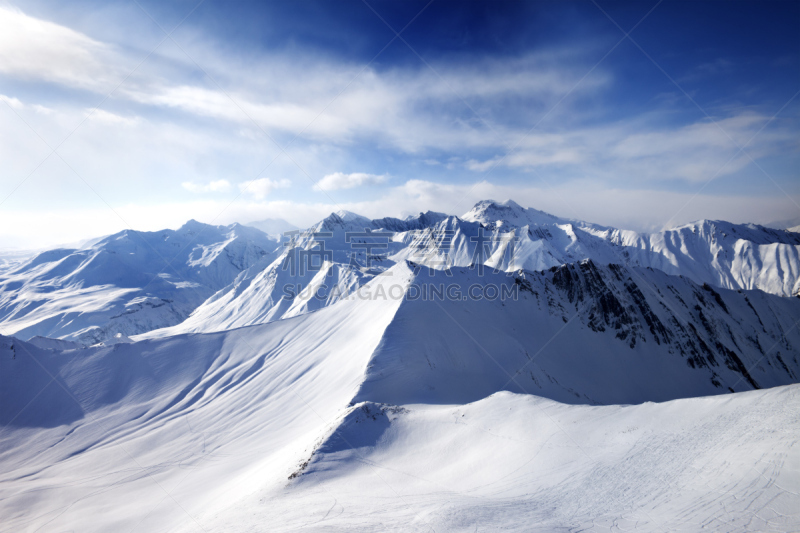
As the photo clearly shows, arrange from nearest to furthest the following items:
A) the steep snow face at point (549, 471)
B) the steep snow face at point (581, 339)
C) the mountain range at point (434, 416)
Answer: the steep snow face at point (549, 471), the mountain range at point (434, 416), the steep snow face at point (581, 339)

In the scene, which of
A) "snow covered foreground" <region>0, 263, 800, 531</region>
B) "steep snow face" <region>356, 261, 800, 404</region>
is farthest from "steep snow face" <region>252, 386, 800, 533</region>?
"steep snow face" <region>356, 261, 800, 404</region>

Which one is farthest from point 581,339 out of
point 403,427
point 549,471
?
point 549,471

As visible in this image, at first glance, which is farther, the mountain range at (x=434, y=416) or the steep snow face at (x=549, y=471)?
the mountain range at (x=434, y=416)

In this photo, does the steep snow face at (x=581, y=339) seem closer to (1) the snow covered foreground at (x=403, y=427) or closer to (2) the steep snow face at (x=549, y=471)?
(1) the snow covered foreground at (x=403, y=427)

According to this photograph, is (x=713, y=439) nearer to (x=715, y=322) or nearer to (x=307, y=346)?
(x=307, y=346)

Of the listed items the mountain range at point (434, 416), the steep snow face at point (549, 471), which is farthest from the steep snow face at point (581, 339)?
the steep snow face at point (549, 471)

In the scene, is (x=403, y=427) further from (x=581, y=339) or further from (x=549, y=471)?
(x=581, y=339)

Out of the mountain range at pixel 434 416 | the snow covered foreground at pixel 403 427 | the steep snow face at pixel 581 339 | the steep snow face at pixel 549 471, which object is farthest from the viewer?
A: the steep snow face at pixel 581 339
